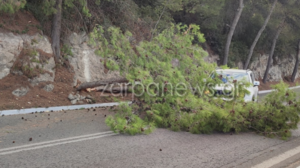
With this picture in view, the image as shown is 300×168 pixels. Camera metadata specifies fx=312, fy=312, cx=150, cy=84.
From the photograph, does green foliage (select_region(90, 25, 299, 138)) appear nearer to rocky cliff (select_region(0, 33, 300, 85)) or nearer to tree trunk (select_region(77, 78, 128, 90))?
tree trunk (select_region(77, 78, 128, 90))

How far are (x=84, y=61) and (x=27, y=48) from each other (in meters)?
3.37

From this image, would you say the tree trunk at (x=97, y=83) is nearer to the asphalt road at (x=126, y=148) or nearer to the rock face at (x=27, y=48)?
the rock face at (x=27, y=48)

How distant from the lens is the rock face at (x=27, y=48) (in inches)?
497

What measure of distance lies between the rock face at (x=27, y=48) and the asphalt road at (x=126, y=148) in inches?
166

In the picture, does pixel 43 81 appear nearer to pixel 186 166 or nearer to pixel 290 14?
pixel 186 166

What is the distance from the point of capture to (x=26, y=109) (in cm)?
1093

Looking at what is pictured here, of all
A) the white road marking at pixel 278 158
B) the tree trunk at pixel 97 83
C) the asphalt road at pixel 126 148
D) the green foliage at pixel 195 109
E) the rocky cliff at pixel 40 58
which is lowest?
the white road marking at pixel 278 158

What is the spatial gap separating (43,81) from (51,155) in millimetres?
8122

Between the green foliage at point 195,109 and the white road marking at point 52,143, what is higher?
the green foliage at point 195,109

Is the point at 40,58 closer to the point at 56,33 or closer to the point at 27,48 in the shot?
the point at 27,48

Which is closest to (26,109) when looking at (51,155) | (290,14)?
(51,155)

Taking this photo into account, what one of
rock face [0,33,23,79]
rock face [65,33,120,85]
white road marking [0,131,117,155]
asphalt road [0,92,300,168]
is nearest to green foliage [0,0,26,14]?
rock face [0,33,23,79]

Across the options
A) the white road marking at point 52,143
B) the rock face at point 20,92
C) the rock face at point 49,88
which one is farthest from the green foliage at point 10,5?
the white road marking at point 52,143

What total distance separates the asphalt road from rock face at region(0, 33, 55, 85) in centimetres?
422
